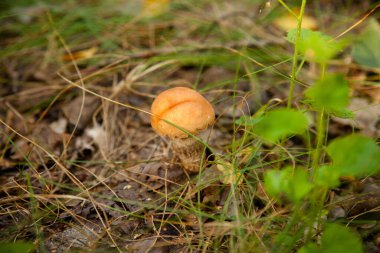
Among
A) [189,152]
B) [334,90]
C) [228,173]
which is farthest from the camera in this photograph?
[189,152]

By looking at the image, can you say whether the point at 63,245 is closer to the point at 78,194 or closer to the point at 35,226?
the point at 35,226

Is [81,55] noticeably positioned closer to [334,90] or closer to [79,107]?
[79,107]

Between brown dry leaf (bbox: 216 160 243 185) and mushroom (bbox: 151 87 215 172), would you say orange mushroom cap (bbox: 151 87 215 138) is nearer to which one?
mushroom (bbox: 151 87 215 172)

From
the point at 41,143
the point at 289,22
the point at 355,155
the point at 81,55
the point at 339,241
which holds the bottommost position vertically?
the point at 41,143

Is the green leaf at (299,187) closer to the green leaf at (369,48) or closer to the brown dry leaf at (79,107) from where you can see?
the green leaf at (369,48)

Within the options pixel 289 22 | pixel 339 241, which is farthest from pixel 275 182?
pixel 289 22

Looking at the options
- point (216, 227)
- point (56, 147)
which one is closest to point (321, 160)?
point (216, 227)
